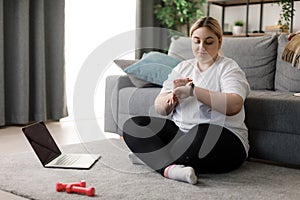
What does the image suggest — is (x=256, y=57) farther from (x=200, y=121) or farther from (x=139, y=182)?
(x=139, y=182)

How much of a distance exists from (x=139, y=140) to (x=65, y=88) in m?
1.96

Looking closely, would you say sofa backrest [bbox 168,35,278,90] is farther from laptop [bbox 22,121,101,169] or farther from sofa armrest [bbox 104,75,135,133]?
laptop [bbox 22,121,101,169]

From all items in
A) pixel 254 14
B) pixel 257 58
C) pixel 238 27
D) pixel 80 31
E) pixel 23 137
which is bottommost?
pixel 23 137

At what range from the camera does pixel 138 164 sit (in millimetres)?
1943

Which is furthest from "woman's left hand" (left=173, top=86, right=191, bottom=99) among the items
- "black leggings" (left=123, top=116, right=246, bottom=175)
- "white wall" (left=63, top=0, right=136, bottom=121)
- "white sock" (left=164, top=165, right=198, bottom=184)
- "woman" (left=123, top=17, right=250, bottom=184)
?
"white wall" (left=63, top=0, right=136, bottom=121)

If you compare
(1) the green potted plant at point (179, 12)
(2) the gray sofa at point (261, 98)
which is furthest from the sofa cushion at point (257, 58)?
(1) the green potted plant at point (179, 12)

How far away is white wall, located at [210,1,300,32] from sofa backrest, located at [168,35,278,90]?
67.0 inches

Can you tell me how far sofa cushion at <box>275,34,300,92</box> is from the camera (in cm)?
249

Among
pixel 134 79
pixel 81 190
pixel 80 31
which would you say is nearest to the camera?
pixel 81 190

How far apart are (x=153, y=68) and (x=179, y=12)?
2.24m

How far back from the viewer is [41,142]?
1.95 m

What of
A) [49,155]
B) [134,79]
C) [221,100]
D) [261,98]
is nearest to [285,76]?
[261,98]

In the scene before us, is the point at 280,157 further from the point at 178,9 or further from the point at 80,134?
the point at 178,9

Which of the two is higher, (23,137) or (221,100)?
(221,100)
